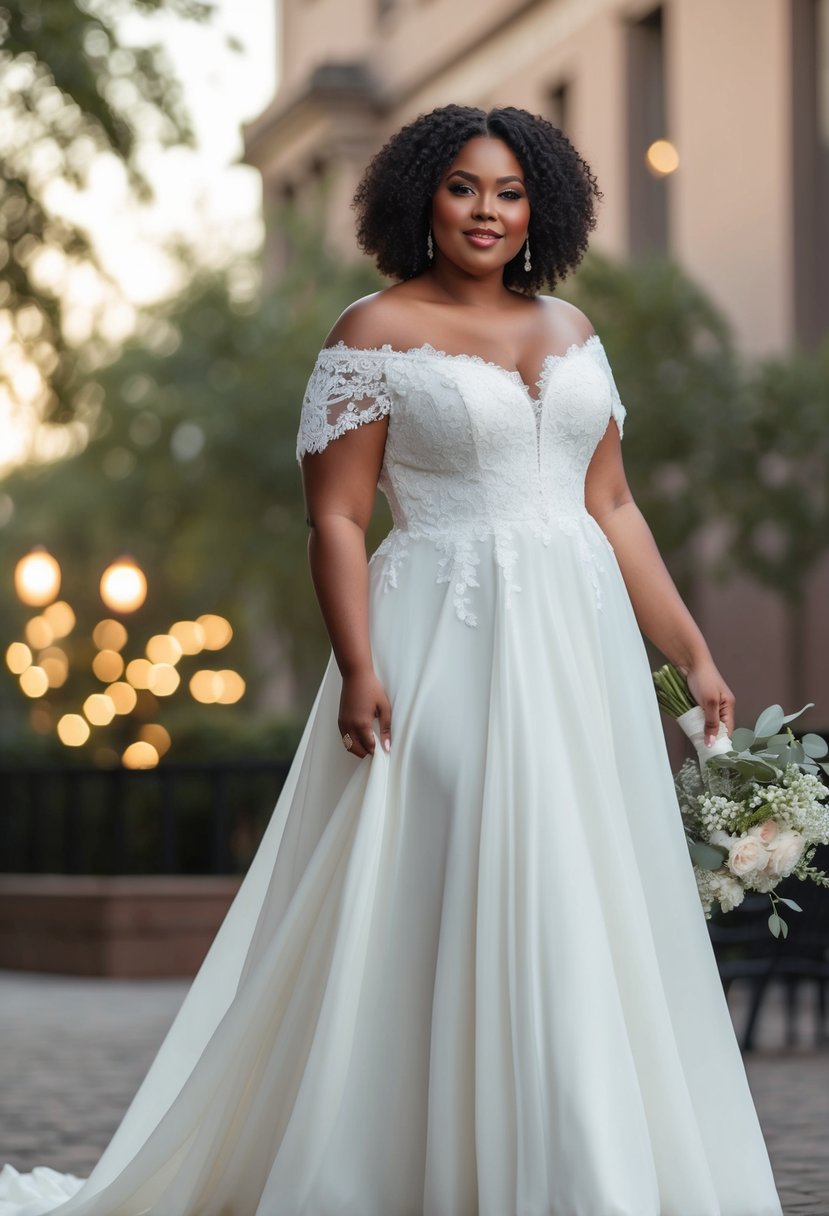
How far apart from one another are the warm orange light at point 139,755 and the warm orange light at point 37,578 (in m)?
2.13

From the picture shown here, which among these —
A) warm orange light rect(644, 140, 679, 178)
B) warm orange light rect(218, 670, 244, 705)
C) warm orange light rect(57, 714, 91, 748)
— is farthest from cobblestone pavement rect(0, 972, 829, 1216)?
warm orange light rect(218, 670, 244, 705)

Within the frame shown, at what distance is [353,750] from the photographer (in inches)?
182

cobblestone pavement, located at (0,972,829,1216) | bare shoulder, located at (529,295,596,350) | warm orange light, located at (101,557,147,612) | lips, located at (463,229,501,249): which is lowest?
cobblestone pavement, located at (0,972,829,1216)

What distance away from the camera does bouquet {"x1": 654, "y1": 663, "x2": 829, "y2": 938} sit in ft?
15.7

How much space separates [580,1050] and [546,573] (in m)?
1.09

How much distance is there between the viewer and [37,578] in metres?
18.2

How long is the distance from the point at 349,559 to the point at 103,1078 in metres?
4.36

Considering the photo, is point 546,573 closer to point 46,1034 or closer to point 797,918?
point 797,918

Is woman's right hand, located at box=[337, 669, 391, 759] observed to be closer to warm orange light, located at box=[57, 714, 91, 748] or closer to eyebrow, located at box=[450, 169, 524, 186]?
eyebrow, located at box=[450, 169, 524, 186]

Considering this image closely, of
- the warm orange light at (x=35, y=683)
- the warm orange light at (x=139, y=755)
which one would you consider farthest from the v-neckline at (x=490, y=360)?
the warm orange light at (x=35, y=683)

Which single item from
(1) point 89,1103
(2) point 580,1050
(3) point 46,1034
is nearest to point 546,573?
(2) point 580,1050

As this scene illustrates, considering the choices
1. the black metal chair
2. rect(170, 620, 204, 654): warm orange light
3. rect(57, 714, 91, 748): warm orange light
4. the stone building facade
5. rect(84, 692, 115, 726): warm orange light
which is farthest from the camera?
rect(170, 620, 204, 654): warm orange light

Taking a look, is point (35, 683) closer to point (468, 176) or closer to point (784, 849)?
point (468, 176)

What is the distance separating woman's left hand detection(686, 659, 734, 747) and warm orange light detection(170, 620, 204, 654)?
28283mm
